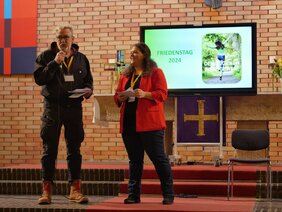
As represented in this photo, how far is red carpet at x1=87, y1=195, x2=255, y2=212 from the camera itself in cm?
→ 473

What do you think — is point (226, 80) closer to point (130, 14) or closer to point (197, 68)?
point (197, 68)

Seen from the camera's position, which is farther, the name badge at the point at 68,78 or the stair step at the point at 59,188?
the stair step at the point at 59,188

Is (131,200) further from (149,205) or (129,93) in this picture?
(129,93)

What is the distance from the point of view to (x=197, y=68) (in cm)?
690

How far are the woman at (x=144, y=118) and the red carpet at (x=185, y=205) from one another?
16cm

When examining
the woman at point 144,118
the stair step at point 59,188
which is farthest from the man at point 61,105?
the stair step at point 59,188

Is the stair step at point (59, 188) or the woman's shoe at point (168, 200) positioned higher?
the woman's shoe at point (168, 200)

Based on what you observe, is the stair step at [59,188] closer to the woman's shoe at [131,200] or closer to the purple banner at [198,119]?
the woman's shoe at [131,200]

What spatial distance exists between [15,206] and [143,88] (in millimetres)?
1679

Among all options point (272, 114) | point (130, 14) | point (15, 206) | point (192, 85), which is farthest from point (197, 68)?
point (15, 206)

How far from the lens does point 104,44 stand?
8391 millimetres

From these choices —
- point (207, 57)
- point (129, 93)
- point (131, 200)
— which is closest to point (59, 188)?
point (131, 200)

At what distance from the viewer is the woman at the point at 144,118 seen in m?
4.81

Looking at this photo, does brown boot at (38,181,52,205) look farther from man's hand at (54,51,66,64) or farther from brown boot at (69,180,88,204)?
man's hand at (54,51,66,64)
